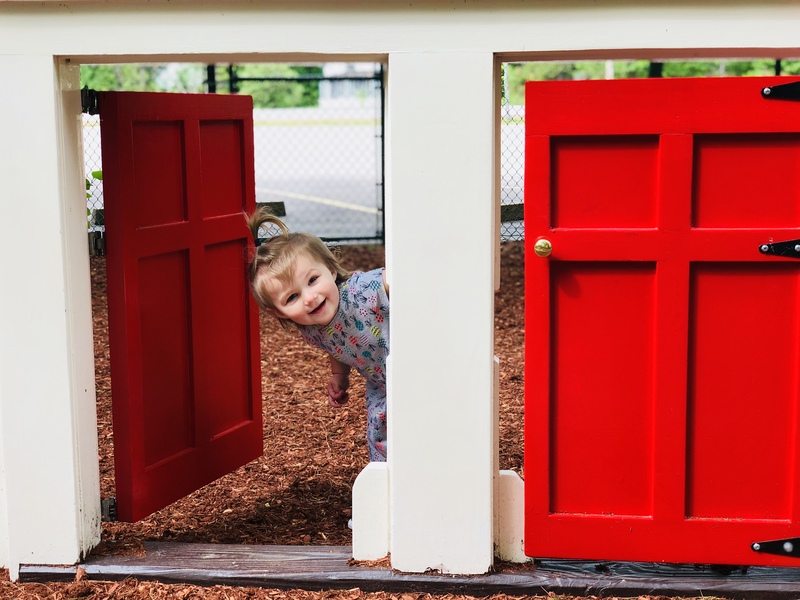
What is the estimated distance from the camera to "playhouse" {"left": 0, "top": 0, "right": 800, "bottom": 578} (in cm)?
309

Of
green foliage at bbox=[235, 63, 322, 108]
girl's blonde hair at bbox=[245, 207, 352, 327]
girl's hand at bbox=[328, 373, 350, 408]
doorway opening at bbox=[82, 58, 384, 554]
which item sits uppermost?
green foliage at bbox=[235, 63, 322, 108]

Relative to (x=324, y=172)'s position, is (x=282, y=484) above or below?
below

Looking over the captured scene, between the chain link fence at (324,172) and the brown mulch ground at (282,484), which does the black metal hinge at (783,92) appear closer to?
the brown mulch ground at (282,484)

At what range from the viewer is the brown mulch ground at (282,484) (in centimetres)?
346

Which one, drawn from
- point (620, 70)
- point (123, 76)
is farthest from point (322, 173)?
point (620, 70)

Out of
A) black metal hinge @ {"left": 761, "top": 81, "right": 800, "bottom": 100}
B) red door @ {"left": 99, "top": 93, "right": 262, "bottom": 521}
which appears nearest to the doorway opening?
red door @ {"left": 99, "top": 93, "right": 262, "bottom": 521}

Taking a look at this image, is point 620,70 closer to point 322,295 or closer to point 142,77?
point 142,77

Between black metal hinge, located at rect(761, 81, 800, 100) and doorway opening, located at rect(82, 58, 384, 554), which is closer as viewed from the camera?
black metal hinge, located at rect(761, 81, 800, 100)

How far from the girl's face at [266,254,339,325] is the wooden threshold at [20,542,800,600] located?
84 cm

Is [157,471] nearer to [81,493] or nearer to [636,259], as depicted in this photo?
[81,493]

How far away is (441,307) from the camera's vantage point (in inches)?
128

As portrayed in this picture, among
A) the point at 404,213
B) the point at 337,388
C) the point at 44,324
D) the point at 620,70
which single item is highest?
the point at 620,70

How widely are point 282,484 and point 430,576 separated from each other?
5.62 feet

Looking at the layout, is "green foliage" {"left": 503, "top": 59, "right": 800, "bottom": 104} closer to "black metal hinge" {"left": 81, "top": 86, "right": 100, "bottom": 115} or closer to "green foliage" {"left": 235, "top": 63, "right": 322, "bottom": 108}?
"green foliage" {"left": 235, "top": 63, "right": 322, "bottom": 108}
